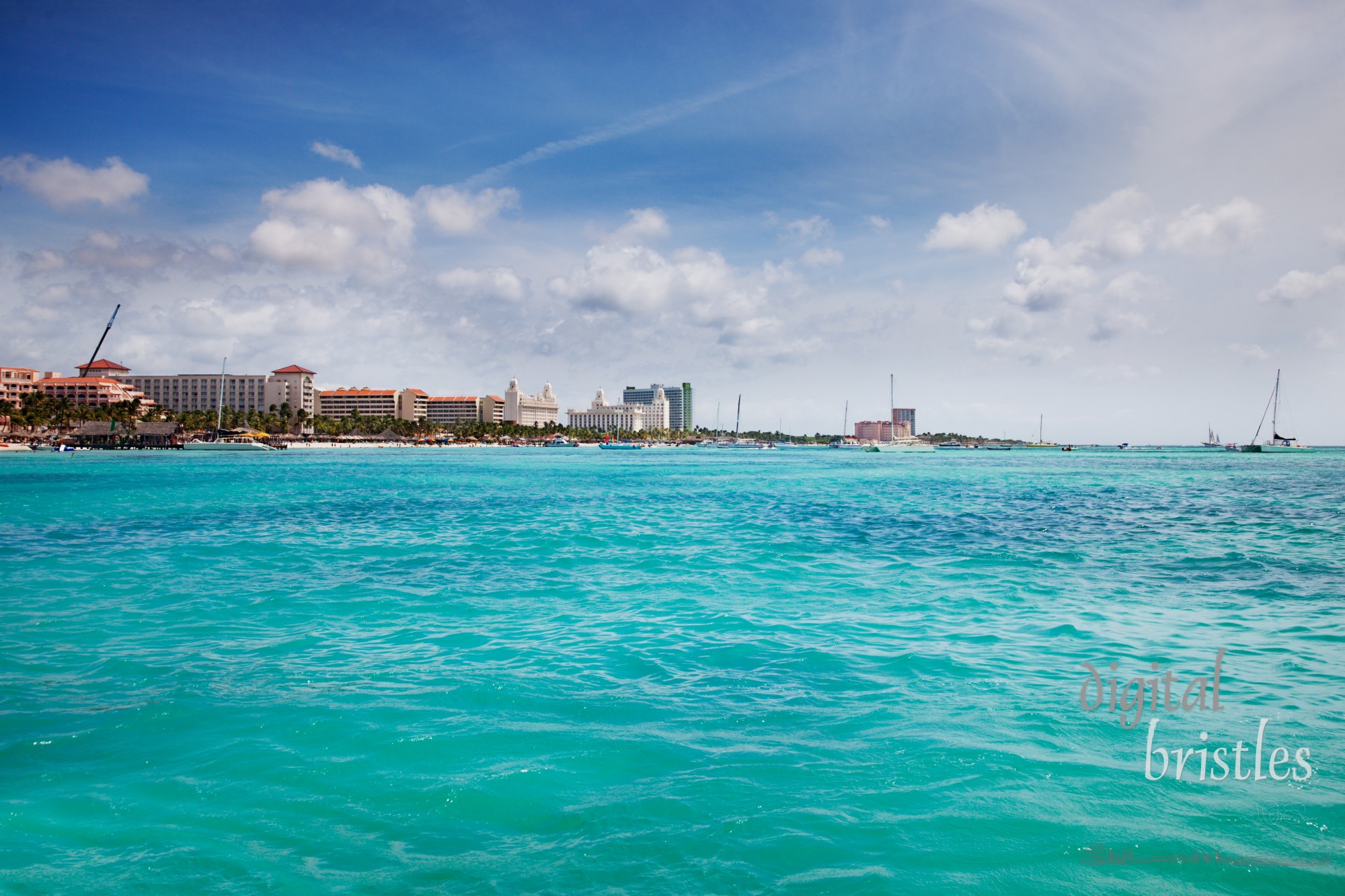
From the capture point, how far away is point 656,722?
6.59 meters

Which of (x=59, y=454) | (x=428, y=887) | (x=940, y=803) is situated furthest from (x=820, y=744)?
(x=59, y=454)

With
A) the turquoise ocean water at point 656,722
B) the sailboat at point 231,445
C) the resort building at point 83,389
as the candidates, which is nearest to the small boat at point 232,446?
the sailboat at point 231,445

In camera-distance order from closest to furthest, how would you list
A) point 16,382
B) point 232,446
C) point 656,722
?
point 656,722 → point 232,446 → point 16,382

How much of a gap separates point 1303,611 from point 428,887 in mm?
13005

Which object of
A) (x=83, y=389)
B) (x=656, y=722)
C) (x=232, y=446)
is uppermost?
(x=83, y=389)

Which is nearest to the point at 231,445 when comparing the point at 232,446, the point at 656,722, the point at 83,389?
the point at 232,446

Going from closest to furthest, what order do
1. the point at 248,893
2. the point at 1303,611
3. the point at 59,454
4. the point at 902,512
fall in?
the point at 248,893 < the point at 1303,611 < the point at 902,512 < the point at 59,454

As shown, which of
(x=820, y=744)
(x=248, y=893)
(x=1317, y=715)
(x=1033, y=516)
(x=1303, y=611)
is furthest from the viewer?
(x=1033, y=516)

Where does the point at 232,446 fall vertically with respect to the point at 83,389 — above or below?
below

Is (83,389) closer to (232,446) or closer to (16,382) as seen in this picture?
(16,382)

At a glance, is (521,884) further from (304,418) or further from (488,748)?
(304,418)

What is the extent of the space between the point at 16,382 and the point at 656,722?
231 metres

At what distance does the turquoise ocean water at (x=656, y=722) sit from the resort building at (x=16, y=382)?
207m

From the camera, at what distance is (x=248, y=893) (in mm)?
4152
